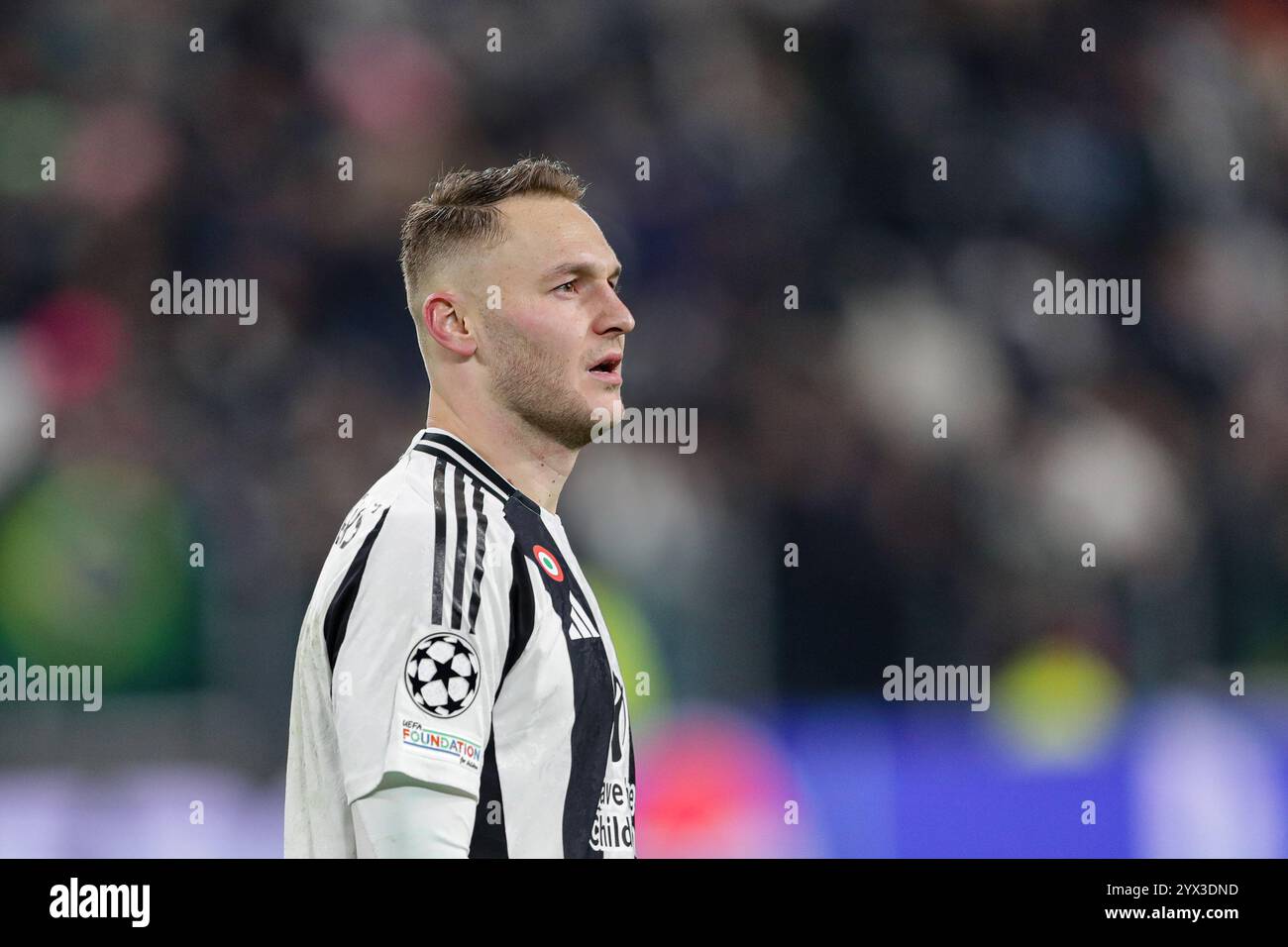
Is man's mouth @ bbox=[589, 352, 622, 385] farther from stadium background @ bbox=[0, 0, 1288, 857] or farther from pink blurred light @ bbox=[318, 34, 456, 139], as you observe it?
pink blurred light @ bbox=[318, 34, 456, 139]

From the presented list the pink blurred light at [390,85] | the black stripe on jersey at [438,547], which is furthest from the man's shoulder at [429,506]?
the pink blurred light at [390,85]

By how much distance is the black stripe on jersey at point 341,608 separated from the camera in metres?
2.21

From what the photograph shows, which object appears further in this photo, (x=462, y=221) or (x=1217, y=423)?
(x=1217, y=423)

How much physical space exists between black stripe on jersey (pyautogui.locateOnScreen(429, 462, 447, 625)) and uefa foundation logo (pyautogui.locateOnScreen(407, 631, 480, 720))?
0.03 m

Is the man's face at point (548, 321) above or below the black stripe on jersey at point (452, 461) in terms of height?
above

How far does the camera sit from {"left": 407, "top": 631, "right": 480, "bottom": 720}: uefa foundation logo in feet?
6.90

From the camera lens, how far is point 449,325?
2617mm

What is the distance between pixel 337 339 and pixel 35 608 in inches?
71.3

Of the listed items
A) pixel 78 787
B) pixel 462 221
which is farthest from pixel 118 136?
pixel 462 221

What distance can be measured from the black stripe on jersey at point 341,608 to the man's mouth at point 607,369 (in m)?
0.63

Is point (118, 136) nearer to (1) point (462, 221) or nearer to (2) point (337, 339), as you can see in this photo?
(2) point (337, 339)

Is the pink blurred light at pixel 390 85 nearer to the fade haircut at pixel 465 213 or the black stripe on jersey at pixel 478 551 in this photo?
the fade haircut at pixel 465 213
